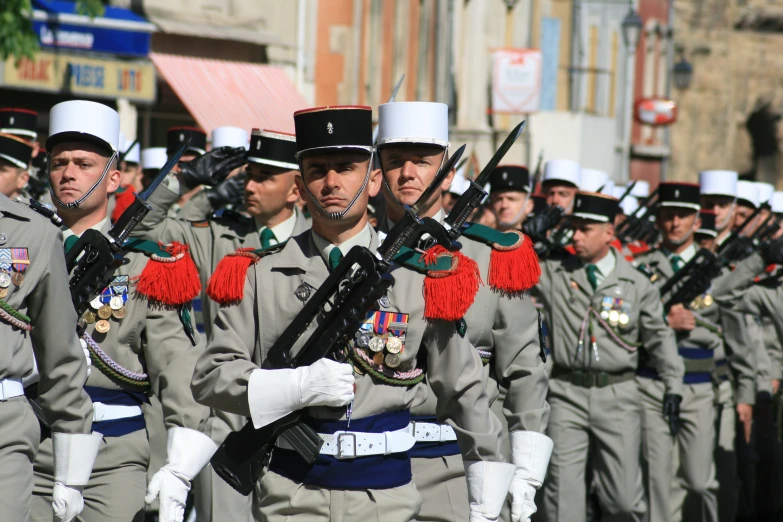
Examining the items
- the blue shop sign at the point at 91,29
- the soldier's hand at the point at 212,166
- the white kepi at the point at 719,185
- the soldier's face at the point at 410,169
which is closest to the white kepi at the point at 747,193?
the white kepi at the point at 719,185

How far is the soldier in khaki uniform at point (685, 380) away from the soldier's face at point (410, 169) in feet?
12.4

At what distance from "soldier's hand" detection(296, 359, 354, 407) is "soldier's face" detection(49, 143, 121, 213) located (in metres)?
2.07

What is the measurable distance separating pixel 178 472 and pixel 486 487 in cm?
105

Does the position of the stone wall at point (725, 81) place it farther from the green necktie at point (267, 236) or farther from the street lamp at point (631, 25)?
the green necktie at point (267, 236)

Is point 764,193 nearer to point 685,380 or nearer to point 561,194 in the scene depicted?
point 561,194

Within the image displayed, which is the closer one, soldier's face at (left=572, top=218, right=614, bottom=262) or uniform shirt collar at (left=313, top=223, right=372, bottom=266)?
uniform shirt collar at (left=313, top=223, right=372, bottom=266)

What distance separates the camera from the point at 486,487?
15.9 ft

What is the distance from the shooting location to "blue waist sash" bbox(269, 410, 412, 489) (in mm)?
4617

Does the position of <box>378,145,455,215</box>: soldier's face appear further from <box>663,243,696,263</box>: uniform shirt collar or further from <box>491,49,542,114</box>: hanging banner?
<box>491,49,542,114</box>: hanging banner

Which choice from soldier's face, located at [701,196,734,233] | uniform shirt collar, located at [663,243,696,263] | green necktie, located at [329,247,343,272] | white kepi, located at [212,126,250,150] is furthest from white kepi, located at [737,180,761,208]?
green necktie, located at [329,247,343,272]

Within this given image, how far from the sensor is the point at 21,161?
8680 mm

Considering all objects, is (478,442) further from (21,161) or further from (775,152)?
(775,152)

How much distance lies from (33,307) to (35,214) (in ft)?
1.04

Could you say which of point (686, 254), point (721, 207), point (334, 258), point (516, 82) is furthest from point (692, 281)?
point (516, 82)
